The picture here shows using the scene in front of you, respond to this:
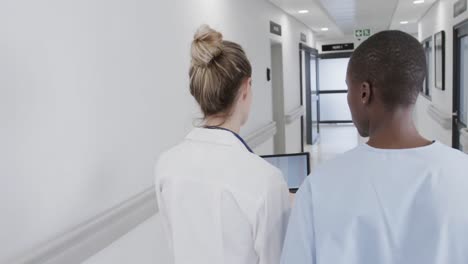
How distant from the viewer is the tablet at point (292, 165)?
2.21 metres

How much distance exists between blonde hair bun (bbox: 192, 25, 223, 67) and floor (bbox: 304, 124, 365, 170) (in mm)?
6277

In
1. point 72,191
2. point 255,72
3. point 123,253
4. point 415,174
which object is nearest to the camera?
point 415,174

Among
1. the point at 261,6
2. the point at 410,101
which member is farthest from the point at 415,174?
the point at 261,6

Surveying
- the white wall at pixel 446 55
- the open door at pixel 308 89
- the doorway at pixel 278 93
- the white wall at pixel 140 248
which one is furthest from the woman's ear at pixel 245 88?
the open door at pixel 308 89

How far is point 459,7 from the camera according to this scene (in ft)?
16.7

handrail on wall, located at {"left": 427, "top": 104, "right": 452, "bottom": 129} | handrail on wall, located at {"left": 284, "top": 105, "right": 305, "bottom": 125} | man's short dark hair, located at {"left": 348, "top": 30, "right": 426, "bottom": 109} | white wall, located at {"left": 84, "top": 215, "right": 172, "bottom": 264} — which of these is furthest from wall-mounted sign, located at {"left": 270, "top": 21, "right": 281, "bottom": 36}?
man's short dark hair, located at {"left": 348, "top": 30, "right": 426, "bottom": 109}

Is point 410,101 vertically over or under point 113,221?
over

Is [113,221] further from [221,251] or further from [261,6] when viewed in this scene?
[261,6]

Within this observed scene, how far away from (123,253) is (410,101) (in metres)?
1.85

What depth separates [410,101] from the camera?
101 cm

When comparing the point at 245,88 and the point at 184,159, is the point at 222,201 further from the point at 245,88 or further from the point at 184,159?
the point at 245,88

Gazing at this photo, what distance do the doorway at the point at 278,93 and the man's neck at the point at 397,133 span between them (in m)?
6.11

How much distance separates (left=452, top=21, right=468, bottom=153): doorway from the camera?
5.13 metres

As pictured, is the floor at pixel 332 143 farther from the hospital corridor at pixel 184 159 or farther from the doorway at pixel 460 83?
the hospital corridor at pixel 184 159
